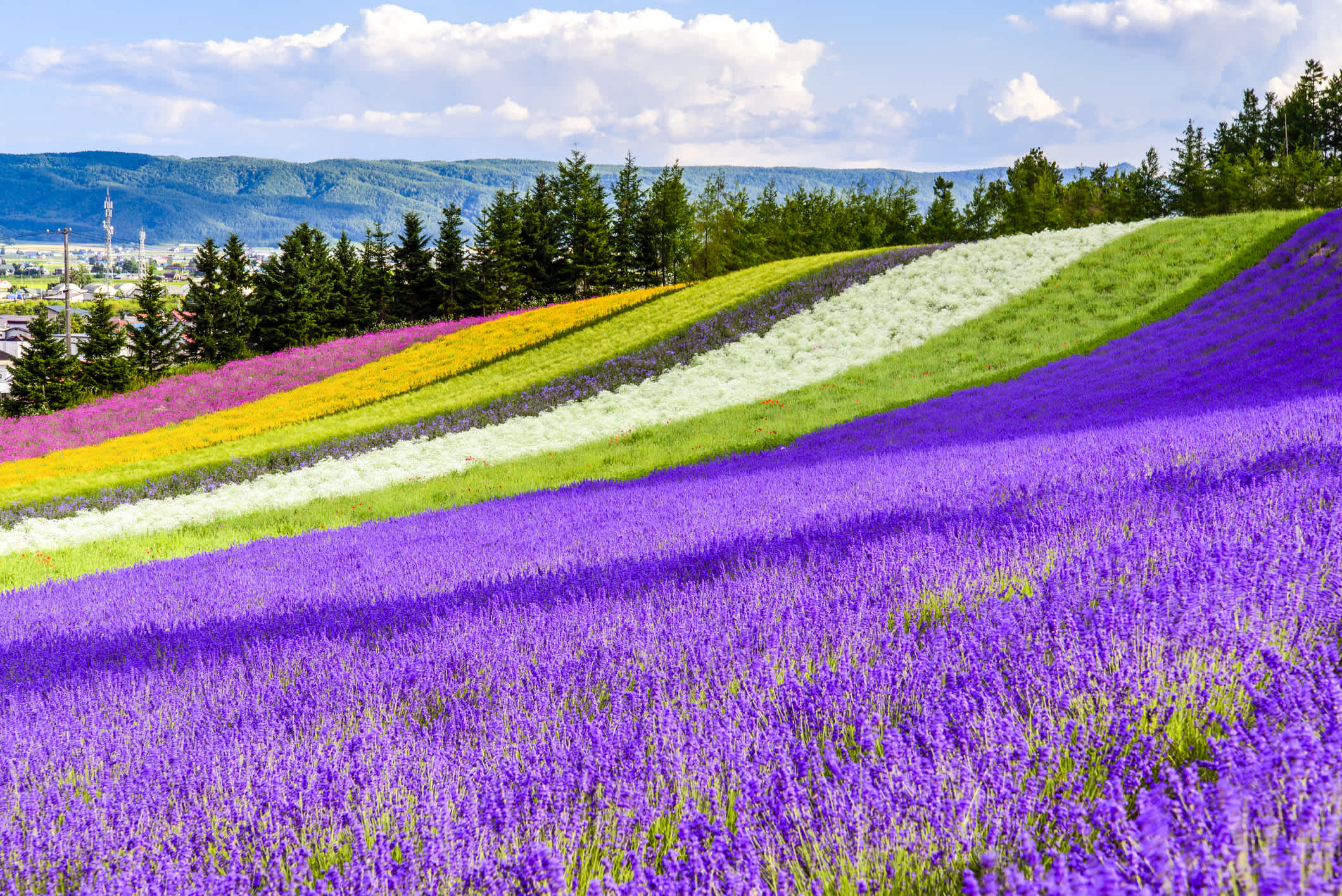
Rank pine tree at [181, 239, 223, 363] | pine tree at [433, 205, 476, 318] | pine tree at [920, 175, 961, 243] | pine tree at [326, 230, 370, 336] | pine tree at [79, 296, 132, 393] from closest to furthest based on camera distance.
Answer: pine tree at [79, 296, 132, 393] → pine tree at [181, 239, 223, 363] → pine tree at [326, 230, 370, 336] → pine tree at [433, 205, 476, 318] → pine tree at [920, 175, 961, 243]

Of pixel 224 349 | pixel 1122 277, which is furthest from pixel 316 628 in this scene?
pixel 224 349

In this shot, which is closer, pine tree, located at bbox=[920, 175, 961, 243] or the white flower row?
the white flower row

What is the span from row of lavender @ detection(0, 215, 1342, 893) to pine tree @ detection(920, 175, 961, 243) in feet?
237

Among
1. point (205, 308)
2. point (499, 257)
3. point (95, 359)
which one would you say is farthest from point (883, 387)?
point (205, 308)

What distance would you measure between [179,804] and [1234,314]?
74.1 feet

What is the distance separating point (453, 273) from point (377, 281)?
237 inches

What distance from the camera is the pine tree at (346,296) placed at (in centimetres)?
5688

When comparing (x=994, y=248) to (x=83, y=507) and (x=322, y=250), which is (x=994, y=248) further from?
(x=322, y=250)

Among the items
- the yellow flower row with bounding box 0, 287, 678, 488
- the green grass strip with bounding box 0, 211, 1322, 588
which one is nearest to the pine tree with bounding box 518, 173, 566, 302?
the yellow flower row with bounding box 0, 287, 678, 488

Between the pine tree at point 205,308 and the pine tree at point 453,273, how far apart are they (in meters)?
14.3

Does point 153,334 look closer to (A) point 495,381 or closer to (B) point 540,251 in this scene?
(B) point 540,251

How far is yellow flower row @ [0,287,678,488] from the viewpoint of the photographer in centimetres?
2519

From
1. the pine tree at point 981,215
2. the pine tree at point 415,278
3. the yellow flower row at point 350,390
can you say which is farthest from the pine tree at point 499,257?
the pine tree at point 981,215

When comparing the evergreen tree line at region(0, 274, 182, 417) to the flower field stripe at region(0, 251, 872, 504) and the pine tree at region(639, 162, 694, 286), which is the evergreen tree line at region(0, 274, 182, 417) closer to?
the flower field stripe at region(0, 251, 872, 504)
